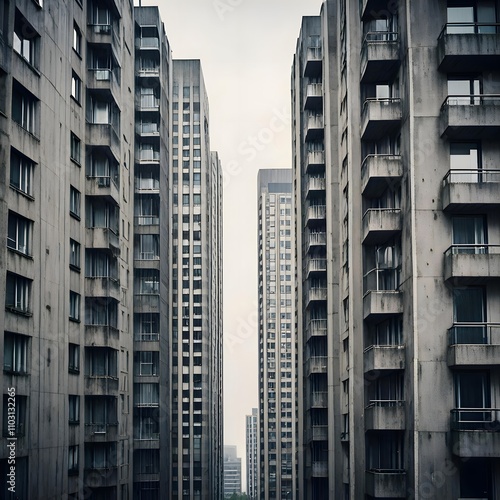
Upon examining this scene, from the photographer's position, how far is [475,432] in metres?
41.2

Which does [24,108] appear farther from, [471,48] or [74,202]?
[471,48]

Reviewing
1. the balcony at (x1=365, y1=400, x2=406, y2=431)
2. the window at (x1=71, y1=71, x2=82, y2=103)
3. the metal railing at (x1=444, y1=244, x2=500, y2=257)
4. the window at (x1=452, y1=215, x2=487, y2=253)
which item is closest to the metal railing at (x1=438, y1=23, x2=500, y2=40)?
the window at (x1=452, y1=215, x2=487, y2=253)

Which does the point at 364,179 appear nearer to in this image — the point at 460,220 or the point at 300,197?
the point at 460,220

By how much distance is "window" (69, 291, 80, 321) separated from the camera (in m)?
54.2

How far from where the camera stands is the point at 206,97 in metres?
147

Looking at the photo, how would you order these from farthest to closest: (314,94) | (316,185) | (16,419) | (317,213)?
(317,213), (314,94), (316,185), (16,419)

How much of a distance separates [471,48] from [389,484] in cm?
2310

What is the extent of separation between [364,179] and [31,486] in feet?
82.4

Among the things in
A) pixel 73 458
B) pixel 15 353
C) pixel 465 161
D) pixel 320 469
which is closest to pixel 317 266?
pixel 320 469

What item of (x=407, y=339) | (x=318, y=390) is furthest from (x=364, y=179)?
(x=318, y=390)

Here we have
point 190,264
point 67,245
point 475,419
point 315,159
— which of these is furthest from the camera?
point 190,264

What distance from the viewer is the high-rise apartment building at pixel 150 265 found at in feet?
243

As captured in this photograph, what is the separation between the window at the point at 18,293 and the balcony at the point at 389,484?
20540mm

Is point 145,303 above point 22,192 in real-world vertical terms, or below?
below
